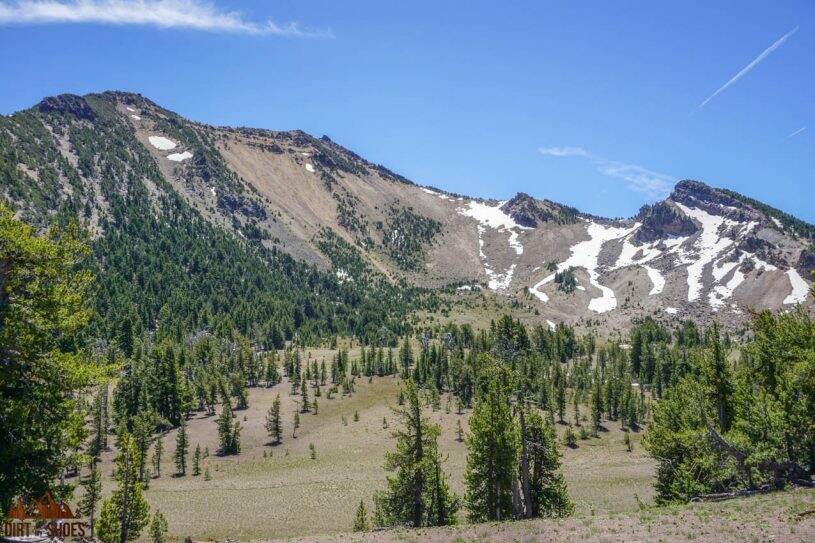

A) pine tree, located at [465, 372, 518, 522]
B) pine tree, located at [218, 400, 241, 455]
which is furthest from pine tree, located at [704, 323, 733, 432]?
pine tree, located at [218, 400, 241, 455]

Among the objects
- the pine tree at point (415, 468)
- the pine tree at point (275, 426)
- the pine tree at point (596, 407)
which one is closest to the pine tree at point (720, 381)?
the pine tree at point (415, 468)

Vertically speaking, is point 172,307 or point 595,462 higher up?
point 172,307

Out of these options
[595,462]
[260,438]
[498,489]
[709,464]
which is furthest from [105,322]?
[709,464]

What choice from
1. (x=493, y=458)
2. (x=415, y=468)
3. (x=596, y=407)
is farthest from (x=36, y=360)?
(x=596, y=407)

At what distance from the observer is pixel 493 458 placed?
119 feet

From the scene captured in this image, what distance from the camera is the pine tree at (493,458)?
118ft

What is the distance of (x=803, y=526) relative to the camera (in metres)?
21.7

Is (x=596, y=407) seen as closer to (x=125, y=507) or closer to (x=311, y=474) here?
(x=311, y=474)

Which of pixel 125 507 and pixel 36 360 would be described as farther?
pixel 125 507

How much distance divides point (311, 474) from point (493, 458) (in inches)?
2035

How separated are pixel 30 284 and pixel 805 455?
141 feet

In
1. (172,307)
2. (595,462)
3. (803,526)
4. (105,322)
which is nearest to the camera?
(803,526)

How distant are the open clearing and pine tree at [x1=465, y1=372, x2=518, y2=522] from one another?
7.10 metres

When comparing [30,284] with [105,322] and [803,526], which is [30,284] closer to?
[803,526]
